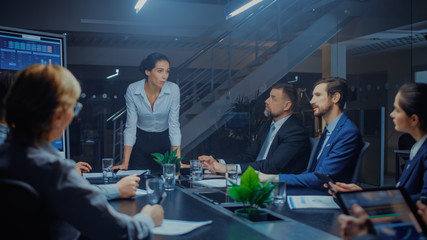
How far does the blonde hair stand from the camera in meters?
1.04

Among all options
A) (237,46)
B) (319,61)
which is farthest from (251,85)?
(319,61)

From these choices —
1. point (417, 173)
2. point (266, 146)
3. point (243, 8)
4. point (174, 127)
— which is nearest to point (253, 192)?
point (417, 173)

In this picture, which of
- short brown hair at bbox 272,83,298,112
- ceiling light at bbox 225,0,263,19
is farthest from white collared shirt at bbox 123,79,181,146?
ceiling light at bbox 225,0,263,19

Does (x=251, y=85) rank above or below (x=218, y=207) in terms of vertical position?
above

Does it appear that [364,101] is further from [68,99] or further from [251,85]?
[68,99]

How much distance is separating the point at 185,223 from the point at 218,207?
35 centimetres

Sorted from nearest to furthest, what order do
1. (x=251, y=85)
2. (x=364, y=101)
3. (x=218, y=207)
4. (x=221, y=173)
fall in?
(x=218, y=207) → (x=221, y=173) → (x=364, y=101) → (x=251, y=85)

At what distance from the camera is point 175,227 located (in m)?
1.43

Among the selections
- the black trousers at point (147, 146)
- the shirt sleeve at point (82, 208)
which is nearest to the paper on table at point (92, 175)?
the black trousers at point (147, 146)

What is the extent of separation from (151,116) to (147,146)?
0.31 metres

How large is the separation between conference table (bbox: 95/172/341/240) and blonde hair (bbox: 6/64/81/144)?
493 millimetres

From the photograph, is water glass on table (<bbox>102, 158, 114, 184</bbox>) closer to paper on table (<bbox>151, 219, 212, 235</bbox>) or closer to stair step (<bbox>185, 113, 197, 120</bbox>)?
paper on table (<bbox>151, 219, 212, 235</bbox>)

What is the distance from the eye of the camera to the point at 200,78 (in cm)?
612

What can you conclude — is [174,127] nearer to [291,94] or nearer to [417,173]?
[291,94]
